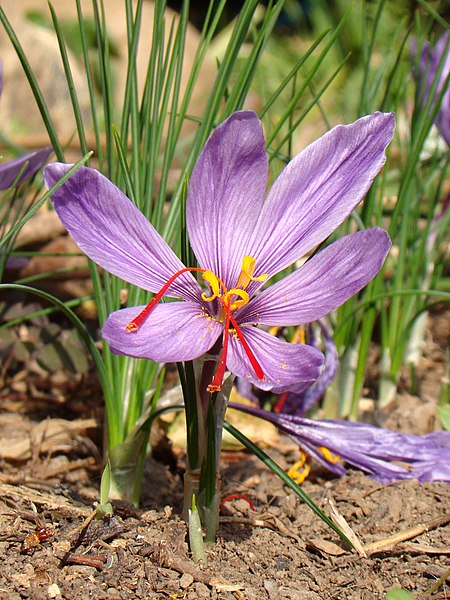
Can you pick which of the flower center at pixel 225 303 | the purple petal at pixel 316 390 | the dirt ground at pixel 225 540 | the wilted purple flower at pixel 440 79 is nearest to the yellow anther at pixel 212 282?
the flower center at pixel 225 303

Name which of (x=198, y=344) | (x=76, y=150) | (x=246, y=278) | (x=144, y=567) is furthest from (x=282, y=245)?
(x=76, y=150)

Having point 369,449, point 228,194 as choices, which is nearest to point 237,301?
point 228,194

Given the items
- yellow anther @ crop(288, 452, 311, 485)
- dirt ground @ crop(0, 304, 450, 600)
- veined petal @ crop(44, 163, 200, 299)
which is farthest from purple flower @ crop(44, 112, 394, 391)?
yellow anther @ crop(288, 452, 311, 485)

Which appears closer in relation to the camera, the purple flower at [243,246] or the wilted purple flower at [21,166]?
the purple flower at [243,246]

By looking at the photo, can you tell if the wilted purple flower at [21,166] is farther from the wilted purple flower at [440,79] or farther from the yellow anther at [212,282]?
the wilted purple flower at [440,79]

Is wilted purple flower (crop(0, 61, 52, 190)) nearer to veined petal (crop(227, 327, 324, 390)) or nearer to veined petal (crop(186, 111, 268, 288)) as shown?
veined petal (crop(186, 111, 268, 288))
